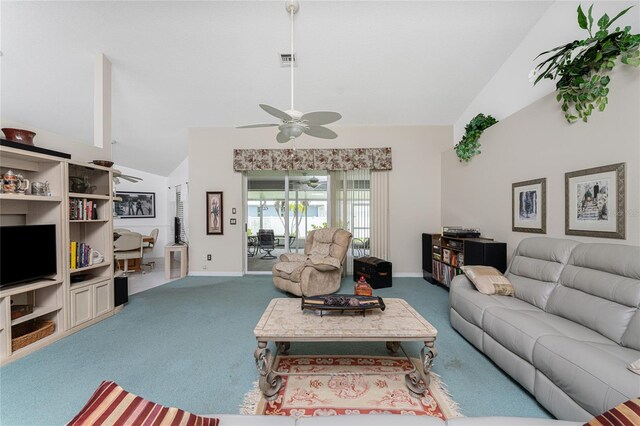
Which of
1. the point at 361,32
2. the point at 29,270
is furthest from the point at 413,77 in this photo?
the point at 29,270

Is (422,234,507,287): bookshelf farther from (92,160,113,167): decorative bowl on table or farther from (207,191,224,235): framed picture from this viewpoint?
(92,160,113,167): decorative bowl on table

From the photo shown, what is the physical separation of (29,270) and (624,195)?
534 cm

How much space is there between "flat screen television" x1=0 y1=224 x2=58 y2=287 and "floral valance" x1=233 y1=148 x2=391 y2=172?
9.91 feet

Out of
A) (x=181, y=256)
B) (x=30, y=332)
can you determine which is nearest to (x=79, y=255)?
(x=30, y=332)

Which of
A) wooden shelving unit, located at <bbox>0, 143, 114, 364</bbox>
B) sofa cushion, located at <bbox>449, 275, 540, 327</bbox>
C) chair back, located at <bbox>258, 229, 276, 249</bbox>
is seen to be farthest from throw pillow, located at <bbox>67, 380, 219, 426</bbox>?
chair back, located at <bbox>258, 229, 276, 249</bbox>

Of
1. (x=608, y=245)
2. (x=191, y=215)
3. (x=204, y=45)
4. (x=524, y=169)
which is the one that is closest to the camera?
(x=608, y=245)

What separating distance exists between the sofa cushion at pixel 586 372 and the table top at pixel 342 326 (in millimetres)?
676

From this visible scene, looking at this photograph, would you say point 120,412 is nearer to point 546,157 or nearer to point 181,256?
point 546,157

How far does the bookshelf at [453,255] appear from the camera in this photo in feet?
10.4

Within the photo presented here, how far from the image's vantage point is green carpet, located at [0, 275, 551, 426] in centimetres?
173

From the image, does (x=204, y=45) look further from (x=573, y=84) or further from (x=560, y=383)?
(x=560, y=383)

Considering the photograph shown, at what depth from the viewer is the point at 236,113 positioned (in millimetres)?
4785

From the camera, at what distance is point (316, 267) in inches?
146

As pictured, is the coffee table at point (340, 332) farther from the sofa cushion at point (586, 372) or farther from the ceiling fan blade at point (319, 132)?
the ceiling fan blade at point (319, 132)
